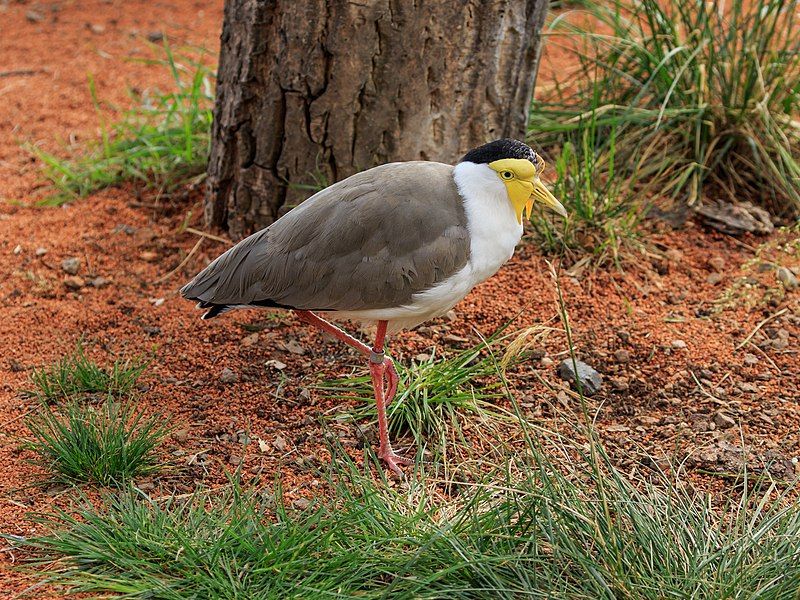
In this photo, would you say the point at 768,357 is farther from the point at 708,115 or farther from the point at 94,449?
the point at 94,449

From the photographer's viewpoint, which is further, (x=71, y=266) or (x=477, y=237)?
(x=71, y=266)

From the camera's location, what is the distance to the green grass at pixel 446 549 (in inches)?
117

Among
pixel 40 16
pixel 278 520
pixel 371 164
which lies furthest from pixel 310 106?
pixel 40 16

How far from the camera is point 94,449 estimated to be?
3.67m

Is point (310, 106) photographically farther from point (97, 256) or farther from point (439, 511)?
point (439, 511)

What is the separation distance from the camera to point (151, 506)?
137 inches

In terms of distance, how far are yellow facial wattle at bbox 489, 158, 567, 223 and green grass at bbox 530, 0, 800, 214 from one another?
1.96m

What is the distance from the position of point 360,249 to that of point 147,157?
2.79 m

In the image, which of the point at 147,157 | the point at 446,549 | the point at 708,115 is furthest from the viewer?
the point at 147,157

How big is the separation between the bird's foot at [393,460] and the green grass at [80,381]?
1.14m

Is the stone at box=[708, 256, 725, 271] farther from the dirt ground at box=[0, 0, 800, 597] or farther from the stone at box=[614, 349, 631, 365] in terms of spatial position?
the stone at box=[614, 349, 631, 365]

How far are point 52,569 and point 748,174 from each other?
4.52m

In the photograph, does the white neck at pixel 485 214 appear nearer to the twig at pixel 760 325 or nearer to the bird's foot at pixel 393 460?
the bird's foot at pixel 393 460

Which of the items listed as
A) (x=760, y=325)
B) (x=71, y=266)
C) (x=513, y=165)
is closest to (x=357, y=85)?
(x=513, y=165)
